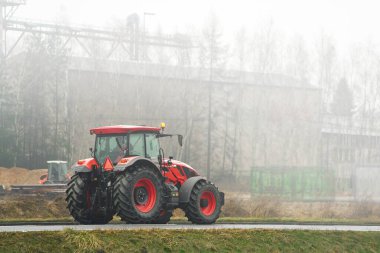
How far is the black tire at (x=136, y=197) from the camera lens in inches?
725

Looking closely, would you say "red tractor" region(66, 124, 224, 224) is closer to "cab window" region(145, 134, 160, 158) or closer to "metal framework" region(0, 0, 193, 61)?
"cab window" region(145, 134, 160, 158)

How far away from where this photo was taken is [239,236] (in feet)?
54.5

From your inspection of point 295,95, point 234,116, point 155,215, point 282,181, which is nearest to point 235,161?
point 234,116

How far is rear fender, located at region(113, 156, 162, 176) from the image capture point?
18.7m

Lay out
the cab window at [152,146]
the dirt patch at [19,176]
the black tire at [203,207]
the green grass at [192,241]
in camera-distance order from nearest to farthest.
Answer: the green grass at [192,241], the cab window at [152,146], the black tire at [203,207], the dirt patch at [19,176]

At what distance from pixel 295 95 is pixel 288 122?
398 cm

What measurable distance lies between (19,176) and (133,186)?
3395 centimetres

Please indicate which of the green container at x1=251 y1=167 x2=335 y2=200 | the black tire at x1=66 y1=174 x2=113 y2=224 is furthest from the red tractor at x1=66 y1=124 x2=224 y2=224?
the green container at x1=251 y1=167 x2=335 y2=200

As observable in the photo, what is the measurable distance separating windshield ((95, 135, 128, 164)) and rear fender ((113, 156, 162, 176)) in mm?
743

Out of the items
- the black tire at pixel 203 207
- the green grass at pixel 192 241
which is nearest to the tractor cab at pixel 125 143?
the black tire at pixel 203 207

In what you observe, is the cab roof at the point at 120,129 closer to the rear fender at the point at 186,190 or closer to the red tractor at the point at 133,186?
the red tractor at the point at 133,186

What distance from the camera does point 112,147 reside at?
20172 mm

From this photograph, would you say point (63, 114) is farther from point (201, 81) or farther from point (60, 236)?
point (60, 236)

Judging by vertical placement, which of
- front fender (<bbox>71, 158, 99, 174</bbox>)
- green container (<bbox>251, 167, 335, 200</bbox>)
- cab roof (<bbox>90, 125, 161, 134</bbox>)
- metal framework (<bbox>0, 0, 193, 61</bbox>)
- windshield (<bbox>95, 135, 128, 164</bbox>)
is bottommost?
green container (<bbox>251, 167, 335, 200</bbox>)
